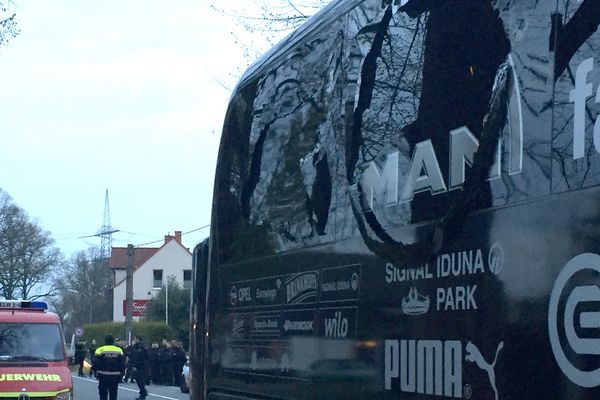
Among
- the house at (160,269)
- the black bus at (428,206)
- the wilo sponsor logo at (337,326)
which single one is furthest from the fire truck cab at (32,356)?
the house at (160,269)

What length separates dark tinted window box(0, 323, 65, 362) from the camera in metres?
16.2

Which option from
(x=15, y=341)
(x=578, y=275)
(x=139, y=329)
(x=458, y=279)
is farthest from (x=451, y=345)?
(x=139, y=329)

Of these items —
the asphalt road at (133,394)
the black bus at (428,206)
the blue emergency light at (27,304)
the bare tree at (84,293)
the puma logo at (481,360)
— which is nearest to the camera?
the black bus at (428,206)

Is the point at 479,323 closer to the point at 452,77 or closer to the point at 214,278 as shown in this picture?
the point at 452,77

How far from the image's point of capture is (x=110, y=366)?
2197cm

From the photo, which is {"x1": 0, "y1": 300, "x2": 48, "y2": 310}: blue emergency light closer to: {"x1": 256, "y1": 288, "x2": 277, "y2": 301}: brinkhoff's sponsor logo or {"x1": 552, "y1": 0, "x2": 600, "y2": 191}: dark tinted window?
{"x1": 256, "y1": 288, "x2": 277, "y2": 301}: brinkhoff's sponsor logo

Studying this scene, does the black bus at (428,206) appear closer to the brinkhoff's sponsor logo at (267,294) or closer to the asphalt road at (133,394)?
the brinkhoff's sponsor logo at (267,294)

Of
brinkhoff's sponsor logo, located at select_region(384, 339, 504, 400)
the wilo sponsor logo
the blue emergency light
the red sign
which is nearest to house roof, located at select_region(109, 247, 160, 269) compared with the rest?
the red sign

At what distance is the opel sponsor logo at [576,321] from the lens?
321 centimetres

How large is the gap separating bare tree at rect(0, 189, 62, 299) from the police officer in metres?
55.2

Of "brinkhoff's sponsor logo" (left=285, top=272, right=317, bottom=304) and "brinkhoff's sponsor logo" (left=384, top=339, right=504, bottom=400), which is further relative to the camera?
"brinkhoff's sponsor logo" (left=285, top=272, right=317, bottom=304)

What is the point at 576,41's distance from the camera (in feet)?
11.1

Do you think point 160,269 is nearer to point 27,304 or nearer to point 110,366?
point 110,366

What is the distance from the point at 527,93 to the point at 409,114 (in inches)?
37.6
